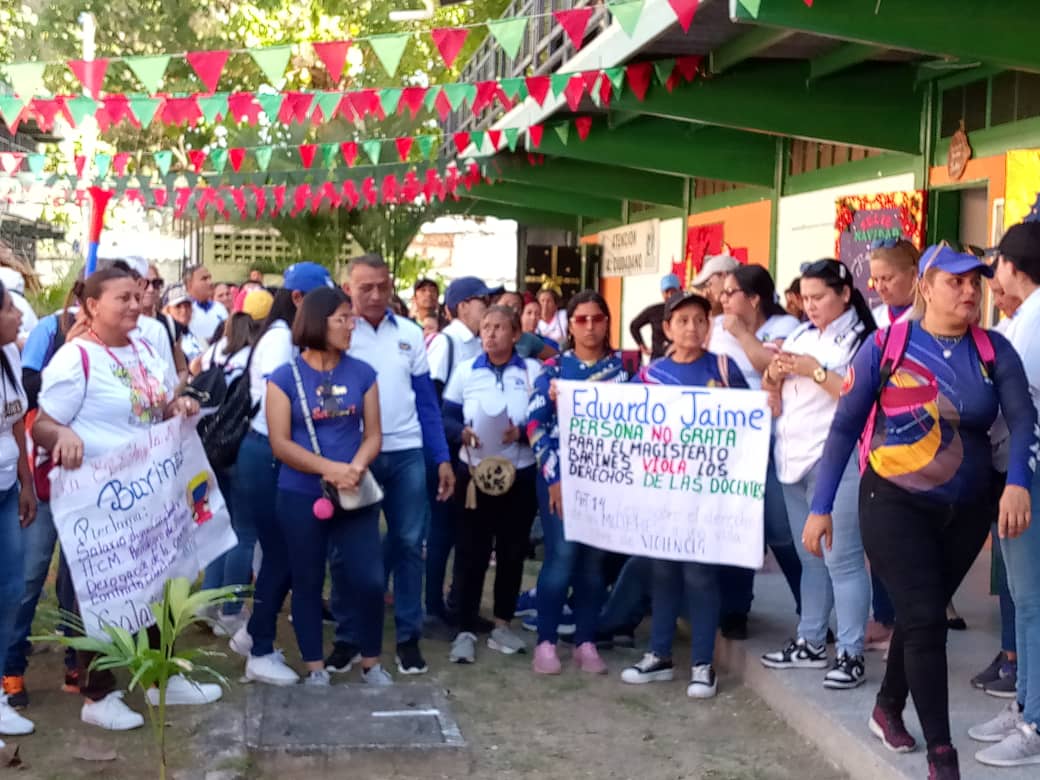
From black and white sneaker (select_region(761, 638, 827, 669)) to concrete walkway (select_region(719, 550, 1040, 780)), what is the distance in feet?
0.17

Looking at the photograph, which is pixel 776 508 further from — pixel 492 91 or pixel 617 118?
pixel 617 118

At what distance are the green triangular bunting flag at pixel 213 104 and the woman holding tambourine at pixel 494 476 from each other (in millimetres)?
5970

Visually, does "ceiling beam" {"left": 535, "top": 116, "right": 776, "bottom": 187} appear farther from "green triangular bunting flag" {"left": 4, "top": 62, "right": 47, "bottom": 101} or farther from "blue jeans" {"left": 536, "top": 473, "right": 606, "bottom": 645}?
"blue jeans" {"left": 536, "top": 473, "right": 606, "bottom": 645}

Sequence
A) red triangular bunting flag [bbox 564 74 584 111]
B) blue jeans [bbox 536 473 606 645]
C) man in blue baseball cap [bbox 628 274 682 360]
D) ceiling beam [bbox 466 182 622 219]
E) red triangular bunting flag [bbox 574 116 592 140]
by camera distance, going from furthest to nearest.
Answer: ceiling beam [bbox 466 182 622 219]
red triangular bunting flag [bbox 574 116 592 140]
red triangular bunting flag [bbox 564 74 584 111]
man in blue baseball cap [bbox 628 274 682 360]
blue jeans [bbox 536 473 606 645]

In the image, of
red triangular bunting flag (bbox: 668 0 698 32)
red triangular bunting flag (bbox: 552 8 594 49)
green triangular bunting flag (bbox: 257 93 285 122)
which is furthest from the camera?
green triangular bunting flag (bbox: 257 93 285 122)

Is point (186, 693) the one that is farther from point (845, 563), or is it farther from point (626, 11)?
point (626, 11)

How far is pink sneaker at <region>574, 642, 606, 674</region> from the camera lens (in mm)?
6551


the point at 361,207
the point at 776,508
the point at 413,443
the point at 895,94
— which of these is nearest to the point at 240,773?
the point at 413,443

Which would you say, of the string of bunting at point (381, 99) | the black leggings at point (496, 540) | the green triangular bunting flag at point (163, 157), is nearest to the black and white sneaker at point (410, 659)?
the black leggings at point (496, 540)

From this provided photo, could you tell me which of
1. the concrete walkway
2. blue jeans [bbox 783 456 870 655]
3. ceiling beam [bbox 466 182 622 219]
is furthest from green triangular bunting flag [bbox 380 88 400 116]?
ceiling beam [bbox 466 182 622 219]

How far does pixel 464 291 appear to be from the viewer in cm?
791

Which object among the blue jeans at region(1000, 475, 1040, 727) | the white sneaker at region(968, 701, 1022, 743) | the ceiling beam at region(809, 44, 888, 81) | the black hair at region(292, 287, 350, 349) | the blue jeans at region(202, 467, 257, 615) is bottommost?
the white sneaker at region(968, 701, 1022, 743)

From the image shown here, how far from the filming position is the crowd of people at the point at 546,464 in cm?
448

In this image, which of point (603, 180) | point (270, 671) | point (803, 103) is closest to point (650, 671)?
point (270, 671)
